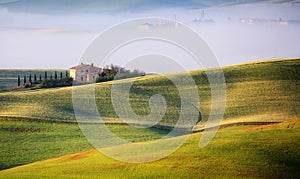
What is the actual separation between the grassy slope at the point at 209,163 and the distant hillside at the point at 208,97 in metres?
17.4

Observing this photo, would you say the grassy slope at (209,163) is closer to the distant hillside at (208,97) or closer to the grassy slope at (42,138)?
the grassy slope at (42,138)

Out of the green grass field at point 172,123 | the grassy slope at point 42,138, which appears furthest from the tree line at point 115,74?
the grassy slope at point 42,138

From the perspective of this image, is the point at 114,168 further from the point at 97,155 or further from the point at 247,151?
the point at 247,151

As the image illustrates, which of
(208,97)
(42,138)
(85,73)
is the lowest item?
(85,73)

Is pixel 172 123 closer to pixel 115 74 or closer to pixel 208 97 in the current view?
pixel 208 97

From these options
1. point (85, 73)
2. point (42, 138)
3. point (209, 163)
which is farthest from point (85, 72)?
point (209, 163)

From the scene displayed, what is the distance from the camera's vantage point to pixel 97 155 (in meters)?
34.8

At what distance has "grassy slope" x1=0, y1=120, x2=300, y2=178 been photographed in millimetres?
28875

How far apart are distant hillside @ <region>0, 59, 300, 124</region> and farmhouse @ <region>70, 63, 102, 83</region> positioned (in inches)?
692

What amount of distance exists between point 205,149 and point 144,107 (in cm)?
2571

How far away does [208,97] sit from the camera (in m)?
62.4

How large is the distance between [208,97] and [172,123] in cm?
1158


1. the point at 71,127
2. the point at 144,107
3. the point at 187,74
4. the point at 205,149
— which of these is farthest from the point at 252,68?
the point at 205,149

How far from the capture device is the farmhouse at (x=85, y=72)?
89.7m
